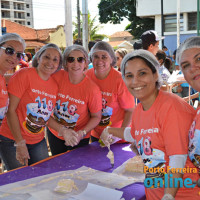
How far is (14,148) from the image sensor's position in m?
2.48

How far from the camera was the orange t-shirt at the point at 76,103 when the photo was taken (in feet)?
8.59

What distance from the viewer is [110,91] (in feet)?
9.29

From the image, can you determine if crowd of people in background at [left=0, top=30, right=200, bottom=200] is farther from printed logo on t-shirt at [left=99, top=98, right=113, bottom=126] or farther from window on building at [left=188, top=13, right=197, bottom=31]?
window on building at [left=188, top=13, right=197, bottom=31]

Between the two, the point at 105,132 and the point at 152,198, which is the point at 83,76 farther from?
the point at 152,198

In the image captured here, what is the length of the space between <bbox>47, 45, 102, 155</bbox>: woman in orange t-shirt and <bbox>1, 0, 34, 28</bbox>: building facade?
240 feet

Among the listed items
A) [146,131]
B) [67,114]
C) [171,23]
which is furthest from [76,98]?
[171,23]

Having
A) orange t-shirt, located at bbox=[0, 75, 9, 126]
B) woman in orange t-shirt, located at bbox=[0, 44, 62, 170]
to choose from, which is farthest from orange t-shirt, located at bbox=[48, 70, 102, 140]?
orange t-shirt, located at bbox=[0, 75, 9, 126]

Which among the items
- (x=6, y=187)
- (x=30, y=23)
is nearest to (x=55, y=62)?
(x=6, y=187)

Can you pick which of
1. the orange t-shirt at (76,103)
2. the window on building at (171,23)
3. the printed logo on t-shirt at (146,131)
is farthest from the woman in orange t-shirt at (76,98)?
the window on building at (171,23)

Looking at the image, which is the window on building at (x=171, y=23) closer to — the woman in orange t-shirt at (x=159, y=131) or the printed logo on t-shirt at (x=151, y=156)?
the woman in orange t-shirt at (x=159, y=131)

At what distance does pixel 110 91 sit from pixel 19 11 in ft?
254

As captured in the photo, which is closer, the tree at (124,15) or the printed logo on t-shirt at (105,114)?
the printed logo on t-shirt at (105,114)

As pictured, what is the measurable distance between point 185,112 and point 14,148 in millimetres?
1664

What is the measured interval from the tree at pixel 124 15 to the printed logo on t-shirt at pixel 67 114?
67.7 ft
